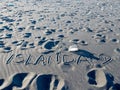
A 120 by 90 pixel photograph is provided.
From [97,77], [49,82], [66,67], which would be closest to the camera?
[49,82]

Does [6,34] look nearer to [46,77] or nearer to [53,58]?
[53,58]

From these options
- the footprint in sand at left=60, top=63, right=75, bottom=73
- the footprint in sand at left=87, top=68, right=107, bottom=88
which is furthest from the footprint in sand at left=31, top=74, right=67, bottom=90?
the footprint in sand at left=87, top=68, right=107, bottom=88

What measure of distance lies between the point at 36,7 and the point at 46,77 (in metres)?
7.46

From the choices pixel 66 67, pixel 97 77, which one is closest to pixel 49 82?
pixel 66 67

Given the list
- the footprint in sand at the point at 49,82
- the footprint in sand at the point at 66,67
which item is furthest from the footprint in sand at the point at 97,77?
the footprint in sand at the point at 49,82

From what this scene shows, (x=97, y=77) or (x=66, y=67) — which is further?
(x=66, y=67)

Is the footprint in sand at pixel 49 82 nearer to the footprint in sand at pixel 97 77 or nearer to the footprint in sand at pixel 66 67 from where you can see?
the footprint in sand at pixel 66 67

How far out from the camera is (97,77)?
18.5 ft

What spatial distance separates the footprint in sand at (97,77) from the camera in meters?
5.37

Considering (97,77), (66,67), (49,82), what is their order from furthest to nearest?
(66,67) < (97,77) < (49,82)

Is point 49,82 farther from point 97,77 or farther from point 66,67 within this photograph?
point 97,77

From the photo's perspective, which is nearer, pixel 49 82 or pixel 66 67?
pixel 49 82

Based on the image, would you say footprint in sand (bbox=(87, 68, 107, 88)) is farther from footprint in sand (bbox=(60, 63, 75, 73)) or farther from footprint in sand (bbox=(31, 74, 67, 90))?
footprint in sand (bbox=(31, 74, 67, 90))

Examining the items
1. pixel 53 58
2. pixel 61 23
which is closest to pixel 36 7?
pixel 61 23
